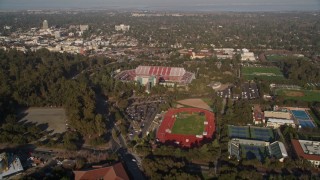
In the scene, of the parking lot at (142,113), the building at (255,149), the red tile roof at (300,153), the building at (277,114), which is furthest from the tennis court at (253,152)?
the parking lot at (142,113)

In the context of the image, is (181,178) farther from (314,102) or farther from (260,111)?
(314,102)

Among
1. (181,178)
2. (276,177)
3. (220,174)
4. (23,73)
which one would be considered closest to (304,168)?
(276,177)

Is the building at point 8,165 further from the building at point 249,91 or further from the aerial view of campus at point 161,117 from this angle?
the building at point 249,91

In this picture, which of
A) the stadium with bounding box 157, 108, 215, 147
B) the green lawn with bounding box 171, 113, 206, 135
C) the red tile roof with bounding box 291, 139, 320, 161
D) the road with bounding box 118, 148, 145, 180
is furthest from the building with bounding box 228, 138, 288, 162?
the road with bounding box 118, 148, 145, 180

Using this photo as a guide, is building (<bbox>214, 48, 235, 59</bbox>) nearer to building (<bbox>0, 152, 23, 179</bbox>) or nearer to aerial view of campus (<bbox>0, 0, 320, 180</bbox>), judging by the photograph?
aerial view of campus (<bbox>0, 0, 320, 180</bbox>)

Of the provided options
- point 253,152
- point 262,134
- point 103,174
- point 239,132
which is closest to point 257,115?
point 262,134

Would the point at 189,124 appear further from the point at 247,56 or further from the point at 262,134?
the point at 247,56
